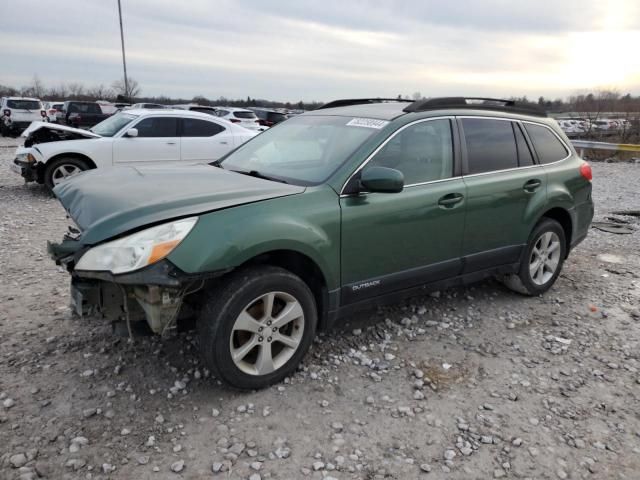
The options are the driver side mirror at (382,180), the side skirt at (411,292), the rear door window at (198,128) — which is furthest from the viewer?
the rear door window at (198,128)

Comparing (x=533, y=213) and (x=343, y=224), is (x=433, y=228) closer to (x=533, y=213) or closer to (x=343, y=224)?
(x=343, y=224)

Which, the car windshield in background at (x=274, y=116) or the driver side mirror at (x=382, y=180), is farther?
the car windshield in background at (x=274, y=116)

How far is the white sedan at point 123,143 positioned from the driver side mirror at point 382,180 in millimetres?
5687

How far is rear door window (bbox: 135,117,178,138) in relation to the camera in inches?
369

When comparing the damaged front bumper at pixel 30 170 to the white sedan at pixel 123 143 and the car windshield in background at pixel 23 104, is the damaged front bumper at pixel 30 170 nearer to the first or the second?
the white sedan at pixel 123 143

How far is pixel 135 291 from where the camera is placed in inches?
112

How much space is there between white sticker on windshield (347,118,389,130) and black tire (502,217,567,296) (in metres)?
1.90

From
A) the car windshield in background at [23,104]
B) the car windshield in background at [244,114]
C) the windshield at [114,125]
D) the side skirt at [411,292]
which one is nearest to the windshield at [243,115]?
the car windshield in background at [244,114]

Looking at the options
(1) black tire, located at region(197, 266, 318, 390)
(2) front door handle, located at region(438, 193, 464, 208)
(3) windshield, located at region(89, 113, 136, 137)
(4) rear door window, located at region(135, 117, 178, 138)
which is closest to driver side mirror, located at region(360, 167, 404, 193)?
(2) front door handle, located at region(438, 193, 464, 208)

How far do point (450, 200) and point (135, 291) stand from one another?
234cm

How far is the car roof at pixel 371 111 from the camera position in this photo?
382 centimetres

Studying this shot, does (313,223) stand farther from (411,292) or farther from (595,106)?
(595,106)

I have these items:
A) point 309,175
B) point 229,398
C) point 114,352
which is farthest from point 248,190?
point 114,352

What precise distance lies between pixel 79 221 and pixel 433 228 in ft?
7.93
